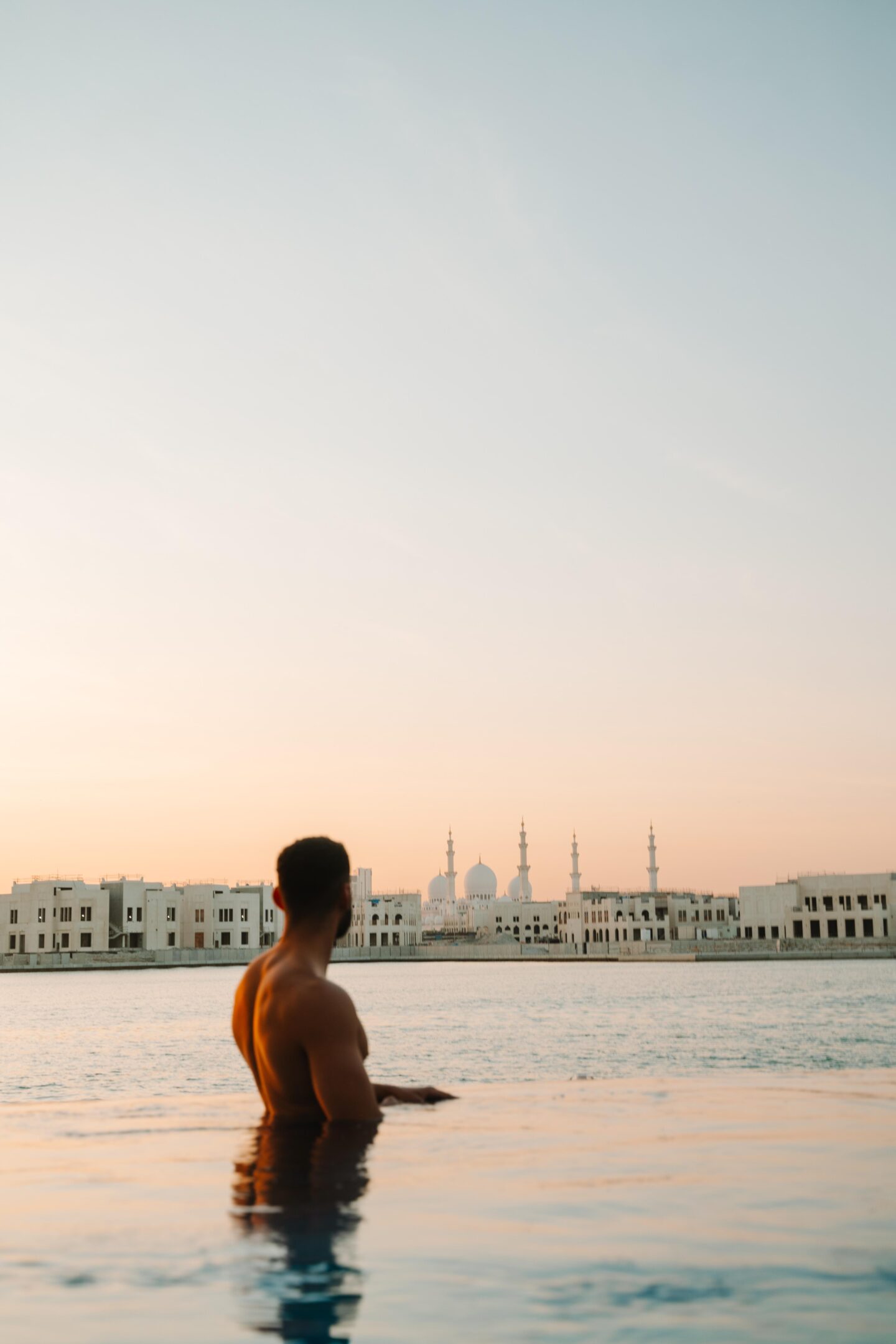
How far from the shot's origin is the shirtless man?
239 inches

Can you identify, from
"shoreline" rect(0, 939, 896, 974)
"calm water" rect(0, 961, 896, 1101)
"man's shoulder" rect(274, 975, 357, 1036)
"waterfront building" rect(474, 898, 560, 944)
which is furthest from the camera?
"waterfront building" rect(474, 898, 560, 944)

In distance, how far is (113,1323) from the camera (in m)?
3.80

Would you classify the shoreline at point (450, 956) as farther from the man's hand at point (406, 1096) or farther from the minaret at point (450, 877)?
the man's hand at point (406, 1096)

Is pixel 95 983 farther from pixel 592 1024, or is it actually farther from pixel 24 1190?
pixel 24 1190

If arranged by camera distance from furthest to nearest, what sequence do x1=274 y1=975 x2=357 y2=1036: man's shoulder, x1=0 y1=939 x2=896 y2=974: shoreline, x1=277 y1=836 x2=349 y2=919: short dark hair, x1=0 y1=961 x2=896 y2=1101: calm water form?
1. x1=0 y1=939 x2=896 y2=974: shoreline
2. x1=0 y1=961 x2=896 y2=1101: calm water
3. x1=277 y1=836 x2=349 y2=919: short dark hair
4. x1=274 y1=975 x2=357 y2=1036: man's shoulder

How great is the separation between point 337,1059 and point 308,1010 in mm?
286

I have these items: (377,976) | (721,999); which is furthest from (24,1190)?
(377,976)

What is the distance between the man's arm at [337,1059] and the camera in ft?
19.7

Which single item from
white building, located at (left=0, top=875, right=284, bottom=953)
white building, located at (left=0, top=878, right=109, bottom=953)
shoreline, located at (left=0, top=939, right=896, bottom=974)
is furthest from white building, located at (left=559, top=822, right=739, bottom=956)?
white building, located at (left=0, top=878, right=109, bottom=953)

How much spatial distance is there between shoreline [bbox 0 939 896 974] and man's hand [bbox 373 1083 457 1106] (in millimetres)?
99088

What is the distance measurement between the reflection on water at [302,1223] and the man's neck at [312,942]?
76 cm

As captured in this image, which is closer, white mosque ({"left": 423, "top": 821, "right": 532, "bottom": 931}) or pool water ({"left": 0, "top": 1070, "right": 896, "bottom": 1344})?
pool water ({"left": 0, "top": 1070, "right": 896, "bottom": 1344})

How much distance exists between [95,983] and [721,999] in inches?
2122

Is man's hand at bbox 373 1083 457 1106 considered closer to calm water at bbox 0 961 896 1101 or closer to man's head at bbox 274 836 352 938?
man's head at bbox 274 836 352 938
